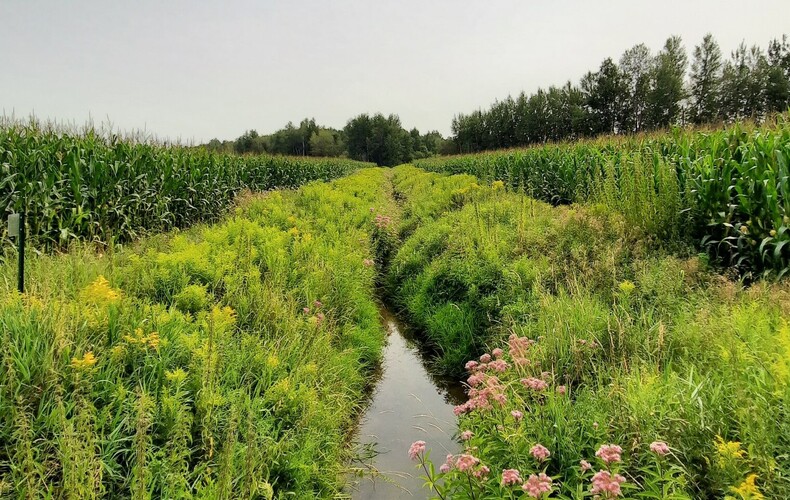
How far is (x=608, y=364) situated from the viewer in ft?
11.0

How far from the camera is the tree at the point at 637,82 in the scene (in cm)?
5006

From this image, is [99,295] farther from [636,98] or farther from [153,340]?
[636,98]

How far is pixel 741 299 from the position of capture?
3.48 m

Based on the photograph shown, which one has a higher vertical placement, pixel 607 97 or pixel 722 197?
pixel 607 97

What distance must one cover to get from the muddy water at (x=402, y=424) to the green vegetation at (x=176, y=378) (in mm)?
235

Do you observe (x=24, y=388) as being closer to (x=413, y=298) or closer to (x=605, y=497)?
(x=605, y=497)

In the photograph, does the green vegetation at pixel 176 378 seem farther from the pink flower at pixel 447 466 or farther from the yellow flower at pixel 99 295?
the pink flower at pixel 447 466

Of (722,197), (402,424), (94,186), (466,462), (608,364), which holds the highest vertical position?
(94,186)

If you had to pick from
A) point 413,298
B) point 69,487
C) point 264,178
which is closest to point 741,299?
point 413,298

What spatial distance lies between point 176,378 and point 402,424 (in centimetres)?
214

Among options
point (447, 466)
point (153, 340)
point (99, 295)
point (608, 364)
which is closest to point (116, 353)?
point (153, 340)

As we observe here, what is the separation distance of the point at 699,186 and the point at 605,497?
4967 mm

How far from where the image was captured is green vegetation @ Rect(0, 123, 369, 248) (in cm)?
608

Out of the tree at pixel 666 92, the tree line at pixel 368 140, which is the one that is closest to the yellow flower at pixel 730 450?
the tree at pixel 666 92
